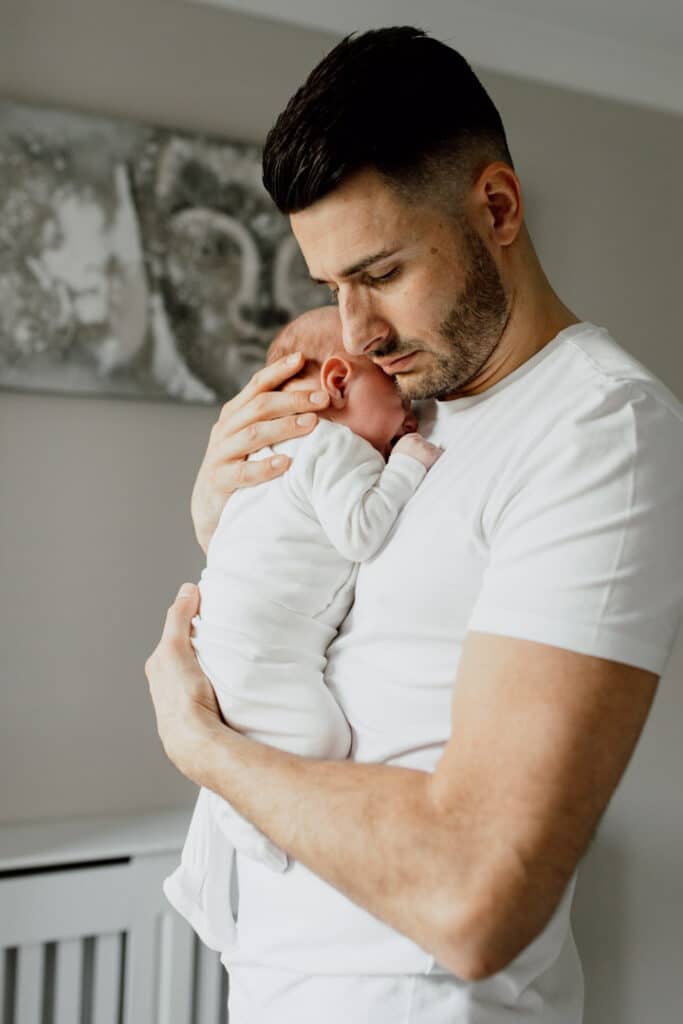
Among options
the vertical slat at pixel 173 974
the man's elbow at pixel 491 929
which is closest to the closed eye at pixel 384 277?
the man's elbow at pixel 491 929

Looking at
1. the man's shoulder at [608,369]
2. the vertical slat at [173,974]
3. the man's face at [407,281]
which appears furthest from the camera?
the vertical slat at [173,974]

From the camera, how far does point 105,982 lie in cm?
217

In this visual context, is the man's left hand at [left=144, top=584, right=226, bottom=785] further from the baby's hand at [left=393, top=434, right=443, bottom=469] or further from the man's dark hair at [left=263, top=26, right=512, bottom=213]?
the man's dark hair at [left=263, top=26, right=512, bottom=213]

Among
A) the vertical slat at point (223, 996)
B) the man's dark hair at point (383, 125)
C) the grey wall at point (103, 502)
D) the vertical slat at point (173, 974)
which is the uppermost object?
the man's dark hair at point (383, 125)

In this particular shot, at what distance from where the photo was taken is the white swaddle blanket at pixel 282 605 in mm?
1146

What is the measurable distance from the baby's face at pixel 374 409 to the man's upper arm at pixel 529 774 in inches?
19.4

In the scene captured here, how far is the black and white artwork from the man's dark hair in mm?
1287

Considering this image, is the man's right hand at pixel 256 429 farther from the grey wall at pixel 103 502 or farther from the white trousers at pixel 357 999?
the grey wall at pixel 103 502

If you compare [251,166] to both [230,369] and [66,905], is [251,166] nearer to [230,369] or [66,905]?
[230,369]

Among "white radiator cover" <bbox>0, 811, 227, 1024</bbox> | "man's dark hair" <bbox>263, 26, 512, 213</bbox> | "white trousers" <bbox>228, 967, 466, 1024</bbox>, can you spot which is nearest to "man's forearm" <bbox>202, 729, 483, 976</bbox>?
"white trousers" <bbox>228, 967, 466, 1024</bbox>

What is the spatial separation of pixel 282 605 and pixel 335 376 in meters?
0.31

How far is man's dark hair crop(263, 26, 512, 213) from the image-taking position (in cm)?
104

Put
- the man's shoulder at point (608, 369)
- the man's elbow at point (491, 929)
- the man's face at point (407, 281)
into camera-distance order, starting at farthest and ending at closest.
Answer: the man's face at point (407, 281) → the man's shoulder at point (608, 369) → the man's elbow at point (491, 929)

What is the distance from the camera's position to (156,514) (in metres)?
2.42
